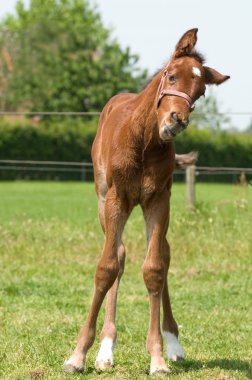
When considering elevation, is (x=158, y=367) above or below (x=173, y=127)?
below

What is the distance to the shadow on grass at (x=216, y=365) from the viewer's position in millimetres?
5387

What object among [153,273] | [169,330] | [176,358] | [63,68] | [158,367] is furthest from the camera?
[63,68]

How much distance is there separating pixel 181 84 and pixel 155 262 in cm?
120

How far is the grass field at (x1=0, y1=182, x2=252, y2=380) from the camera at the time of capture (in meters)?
5.61

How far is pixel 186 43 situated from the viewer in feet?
16.4

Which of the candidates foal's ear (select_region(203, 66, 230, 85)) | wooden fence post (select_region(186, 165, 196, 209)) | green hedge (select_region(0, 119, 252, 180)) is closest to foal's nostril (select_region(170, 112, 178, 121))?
foal's ear (select_region(203, 66, 230, 85))

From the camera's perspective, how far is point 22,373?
520 cm

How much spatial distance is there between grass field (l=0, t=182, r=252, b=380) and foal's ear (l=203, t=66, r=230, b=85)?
1848mm

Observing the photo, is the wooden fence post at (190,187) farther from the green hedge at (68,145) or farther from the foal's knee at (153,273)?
the green hedge at (68,145)

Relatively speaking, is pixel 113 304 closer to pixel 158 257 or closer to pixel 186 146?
pixel 158 257

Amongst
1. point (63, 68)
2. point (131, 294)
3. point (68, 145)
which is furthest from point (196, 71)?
point (63, 68)

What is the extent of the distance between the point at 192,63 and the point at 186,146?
34.1 meters

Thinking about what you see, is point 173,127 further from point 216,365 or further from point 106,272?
point 216,365

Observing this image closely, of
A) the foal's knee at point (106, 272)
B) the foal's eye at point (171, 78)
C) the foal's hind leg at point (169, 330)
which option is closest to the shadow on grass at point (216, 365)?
the foal's hind leg at point (169, 330)
